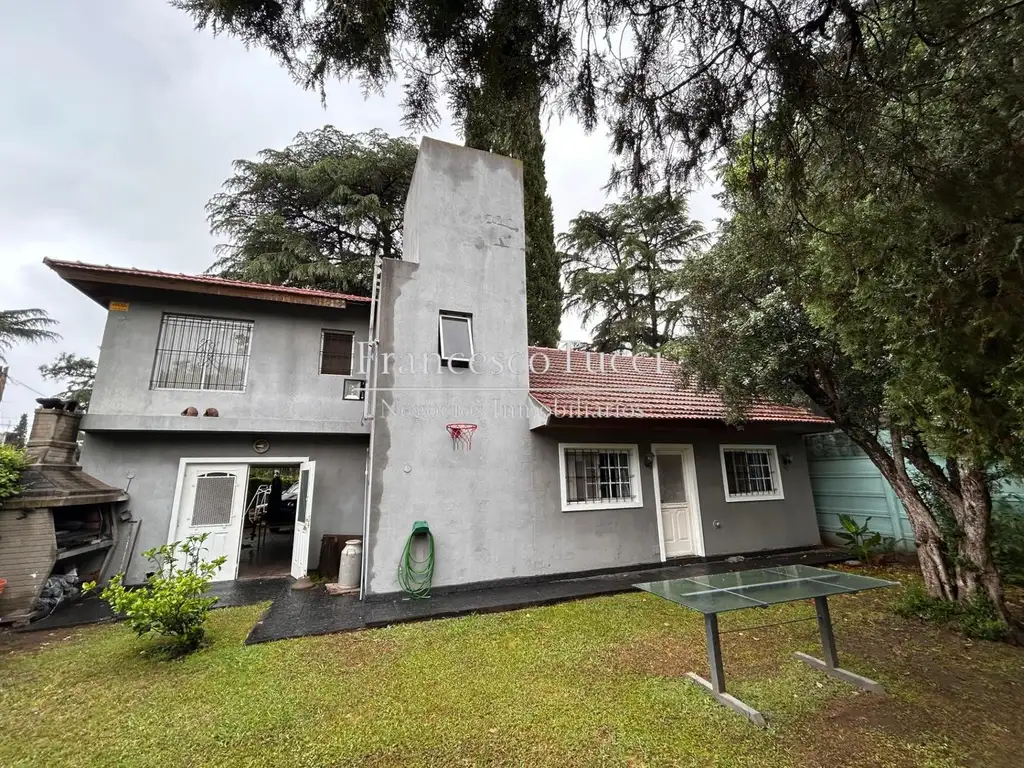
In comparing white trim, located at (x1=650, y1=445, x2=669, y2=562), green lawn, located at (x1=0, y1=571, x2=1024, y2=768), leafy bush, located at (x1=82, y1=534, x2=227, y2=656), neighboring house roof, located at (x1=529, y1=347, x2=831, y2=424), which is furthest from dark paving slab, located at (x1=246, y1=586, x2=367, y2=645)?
white trim, located at (x1=650, y1=445, x2=669, y2=562)

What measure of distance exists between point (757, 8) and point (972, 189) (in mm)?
1889

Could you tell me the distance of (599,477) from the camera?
8.59 metres

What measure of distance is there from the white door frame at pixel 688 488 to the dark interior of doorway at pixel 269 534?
8032 mm

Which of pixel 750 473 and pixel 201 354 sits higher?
pixel 201 354

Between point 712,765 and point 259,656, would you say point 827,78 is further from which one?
point 259,656

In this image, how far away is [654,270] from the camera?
18078 millimetres

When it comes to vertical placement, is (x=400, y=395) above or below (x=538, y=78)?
below

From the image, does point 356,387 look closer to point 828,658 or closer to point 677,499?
point 677,499

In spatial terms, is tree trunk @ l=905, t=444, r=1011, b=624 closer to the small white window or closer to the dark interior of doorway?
the small white window

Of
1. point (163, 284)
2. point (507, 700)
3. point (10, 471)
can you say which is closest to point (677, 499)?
point (507, 700)

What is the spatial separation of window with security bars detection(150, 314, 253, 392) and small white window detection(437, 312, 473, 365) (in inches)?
167

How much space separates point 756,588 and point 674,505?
5.46 m

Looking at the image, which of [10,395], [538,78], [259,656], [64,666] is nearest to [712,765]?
[259,656]

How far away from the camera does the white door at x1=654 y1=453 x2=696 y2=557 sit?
8992 mm
